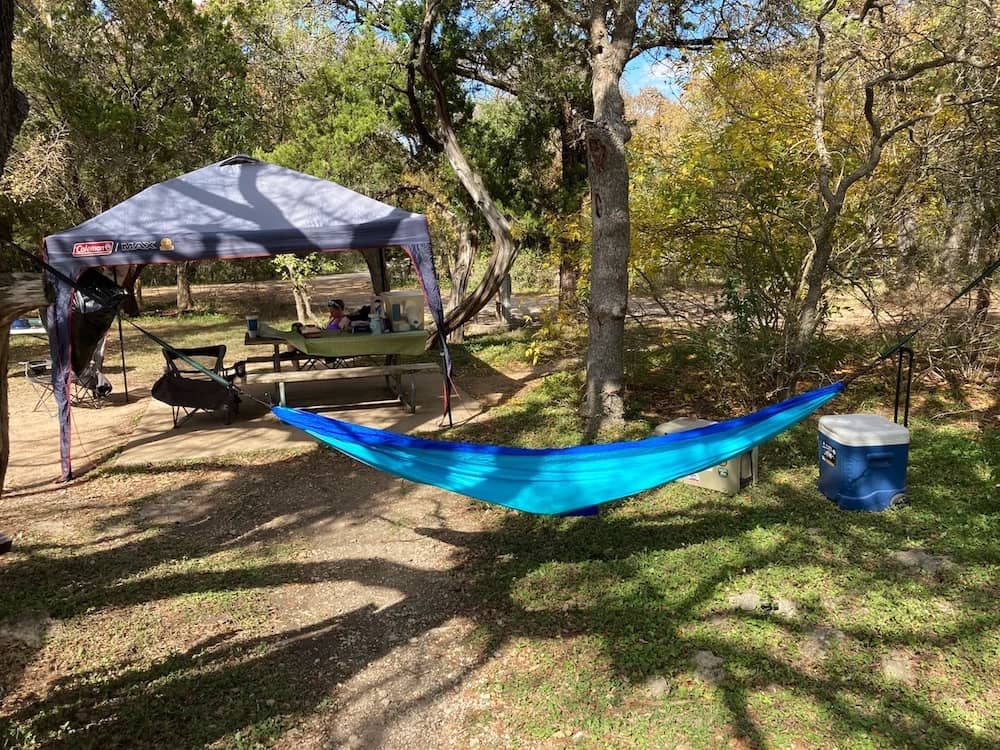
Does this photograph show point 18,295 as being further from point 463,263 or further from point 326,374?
point 463,263

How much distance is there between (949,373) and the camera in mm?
7164

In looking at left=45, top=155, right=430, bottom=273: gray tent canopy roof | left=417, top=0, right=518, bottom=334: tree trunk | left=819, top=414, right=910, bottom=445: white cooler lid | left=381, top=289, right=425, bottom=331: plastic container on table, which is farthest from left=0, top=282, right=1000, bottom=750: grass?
left=417, top=0, right=518, bottom=334: tree trunk

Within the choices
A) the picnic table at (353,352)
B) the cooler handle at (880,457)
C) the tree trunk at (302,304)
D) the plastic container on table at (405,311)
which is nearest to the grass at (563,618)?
the cooler handle at (880,457)

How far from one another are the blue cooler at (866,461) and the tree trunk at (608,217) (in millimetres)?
2031

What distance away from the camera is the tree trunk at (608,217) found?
5742mm

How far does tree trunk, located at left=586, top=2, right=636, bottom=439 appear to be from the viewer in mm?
5742

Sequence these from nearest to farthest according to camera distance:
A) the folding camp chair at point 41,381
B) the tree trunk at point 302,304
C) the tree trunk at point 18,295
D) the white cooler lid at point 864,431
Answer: the tree trunk at point 18,295 < the white cooler lid at point 864,431 < the folding camp chair at point 41,381 < the tree trunk at point 302,304

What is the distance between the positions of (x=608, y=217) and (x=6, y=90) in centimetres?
421

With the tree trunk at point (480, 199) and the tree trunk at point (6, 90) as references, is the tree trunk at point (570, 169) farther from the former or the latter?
the tree trunk at point (6, 90)

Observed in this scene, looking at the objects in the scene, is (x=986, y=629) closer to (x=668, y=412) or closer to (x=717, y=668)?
(x=717, y=668)

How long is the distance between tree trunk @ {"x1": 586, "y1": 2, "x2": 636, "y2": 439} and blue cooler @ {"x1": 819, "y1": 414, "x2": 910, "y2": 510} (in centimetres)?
203

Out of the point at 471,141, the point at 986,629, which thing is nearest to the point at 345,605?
the point at 986,629

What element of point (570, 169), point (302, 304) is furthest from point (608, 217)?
point (302, 304)

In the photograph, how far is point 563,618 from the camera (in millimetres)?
3328
